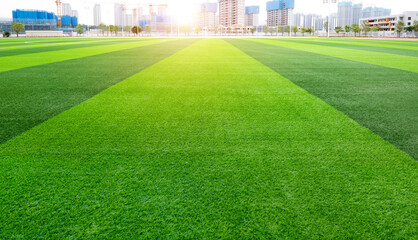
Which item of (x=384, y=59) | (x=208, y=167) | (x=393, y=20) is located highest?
(x=393, y=20)

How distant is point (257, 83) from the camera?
7.86 m

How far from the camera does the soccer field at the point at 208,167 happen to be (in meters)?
2.16

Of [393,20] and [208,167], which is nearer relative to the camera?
[208,167]

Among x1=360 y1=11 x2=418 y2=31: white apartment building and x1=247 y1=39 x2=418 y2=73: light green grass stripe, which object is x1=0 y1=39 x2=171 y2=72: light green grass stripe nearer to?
x1=247 y1=39 x2=418 y2=73: light green grass stripe

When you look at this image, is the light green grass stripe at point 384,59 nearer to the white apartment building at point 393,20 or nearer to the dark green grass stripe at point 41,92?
the dark green grass stripe at point 41,92

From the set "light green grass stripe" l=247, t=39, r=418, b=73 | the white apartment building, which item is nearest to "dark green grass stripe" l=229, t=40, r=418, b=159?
"light green grass stripe" l=247, t=39, r=418, b=73

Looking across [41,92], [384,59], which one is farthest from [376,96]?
[384,59]

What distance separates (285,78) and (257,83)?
52.5 inches

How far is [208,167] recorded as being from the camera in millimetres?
2988

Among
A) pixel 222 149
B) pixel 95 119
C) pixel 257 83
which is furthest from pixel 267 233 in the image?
pixel 257 83

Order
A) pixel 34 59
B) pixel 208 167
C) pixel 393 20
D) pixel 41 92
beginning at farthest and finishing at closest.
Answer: pixel 393 20 < pixel 34 59 < pixel 41 92 < pixel 208 167

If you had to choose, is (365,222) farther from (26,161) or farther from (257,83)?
(257,83)

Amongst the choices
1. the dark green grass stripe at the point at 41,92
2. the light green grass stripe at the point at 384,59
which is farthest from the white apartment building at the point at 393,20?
the dark green grass stripe at the point at 41,92

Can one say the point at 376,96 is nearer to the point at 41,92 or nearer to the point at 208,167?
the point at 208,167
